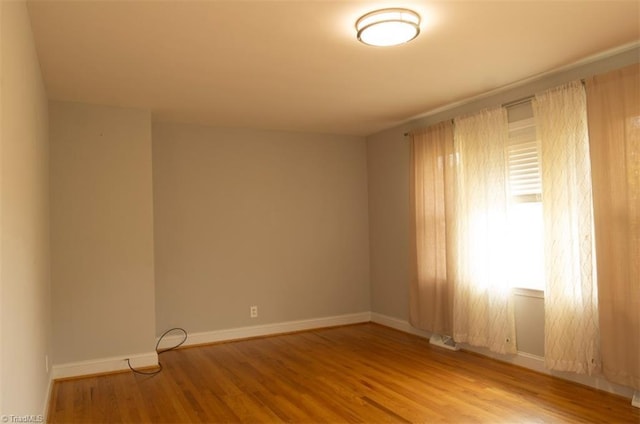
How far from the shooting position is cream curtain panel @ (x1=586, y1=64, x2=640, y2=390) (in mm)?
3076

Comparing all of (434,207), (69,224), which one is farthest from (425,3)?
(69,224)

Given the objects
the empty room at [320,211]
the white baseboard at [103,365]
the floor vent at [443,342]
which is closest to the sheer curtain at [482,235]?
the empty room at [320,211]

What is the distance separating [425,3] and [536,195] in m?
Result: 2.19

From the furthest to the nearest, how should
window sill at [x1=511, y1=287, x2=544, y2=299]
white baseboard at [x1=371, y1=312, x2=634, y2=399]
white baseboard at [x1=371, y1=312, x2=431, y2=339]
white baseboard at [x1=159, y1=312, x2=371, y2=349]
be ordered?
white baseboard at [x1=371, y1=312, x2=431, y2=339]
white baseboard at [x1=159, y1=312, x2=371, y2=349]
window sill at [x1=511, y1=287, x2=544, y2=299]
white baseboard at [x1=371, y1=312, x2=634, y2=399]

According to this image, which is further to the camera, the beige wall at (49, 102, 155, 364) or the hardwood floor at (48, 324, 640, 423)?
the beige wall at (49, 102, 155, 364)

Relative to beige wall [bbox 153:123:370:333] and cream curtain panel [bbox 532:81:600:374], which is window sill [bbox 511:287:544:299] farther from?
beige wall [bbox 153:123:370:333]

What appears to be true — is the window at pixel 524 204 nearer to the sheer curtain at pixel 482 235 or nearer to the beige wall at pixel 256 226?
the sheer curtain at pixel 482 235

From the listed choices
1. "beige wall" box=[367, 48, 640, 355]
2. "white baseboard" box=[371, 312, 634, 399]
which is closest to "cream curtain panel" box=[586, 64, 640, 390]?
"white baseboard" box=[371, 312, 634, 399]

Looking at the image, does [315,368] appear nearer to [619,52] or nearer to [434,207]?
[434,207]

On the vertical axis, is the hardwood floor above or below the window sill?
below

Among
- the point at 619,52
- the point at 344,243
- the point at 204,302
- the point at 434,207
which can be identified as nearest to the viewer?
the point at 619,52

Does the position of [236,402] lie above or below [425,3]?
below

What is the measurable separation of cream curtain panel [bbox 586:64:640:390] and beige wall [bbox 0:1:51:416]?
3556 millimetres

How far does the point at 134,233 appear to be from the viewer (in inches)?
171
